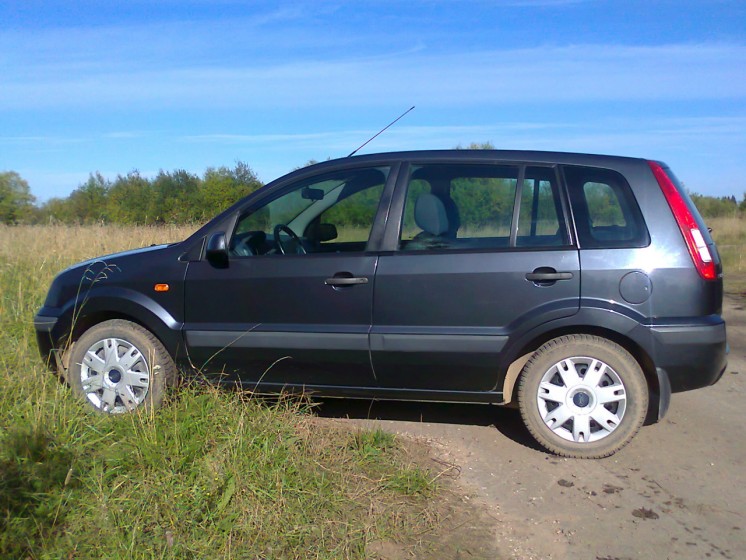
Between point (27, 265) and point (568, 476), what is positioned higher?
point (27, 265)

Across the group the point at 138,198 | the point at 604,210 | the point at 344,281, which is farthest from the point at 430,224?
the point at 138,198

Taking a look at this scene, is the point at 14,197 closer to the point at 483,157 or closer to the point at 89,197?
the point at 89,197

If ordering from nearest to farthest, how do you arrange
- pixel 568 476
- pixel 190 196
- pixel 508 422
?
1. pixel 568 476
2. pixel 508 422
3. pixel 190 196

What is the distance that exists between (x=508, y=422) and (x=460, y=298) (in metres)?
1.28

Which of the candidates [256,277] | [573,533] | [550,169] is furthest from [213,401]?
[550,169]

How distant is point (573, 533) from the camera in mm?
3566

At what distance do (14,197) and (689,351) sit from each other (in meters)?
23.8

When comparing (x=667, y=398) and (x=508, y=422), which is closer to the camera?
(x=667, y=398)

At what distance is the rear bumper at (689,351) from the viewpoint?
4.30 meters

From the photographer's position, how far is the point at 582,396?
4.50 meters

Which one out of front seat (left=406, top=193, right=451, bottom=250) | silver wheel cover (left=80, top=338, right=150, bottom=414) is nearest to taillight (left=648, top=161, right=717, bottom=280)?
front seat (left=406, top=193, right=451, bottom=250)

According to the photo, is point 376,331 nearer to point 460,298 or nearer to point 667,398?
point 460,298

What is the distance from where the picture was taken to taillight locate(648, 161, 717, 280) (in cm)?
432

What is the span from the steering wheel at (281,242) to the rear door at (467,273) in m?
0.67
